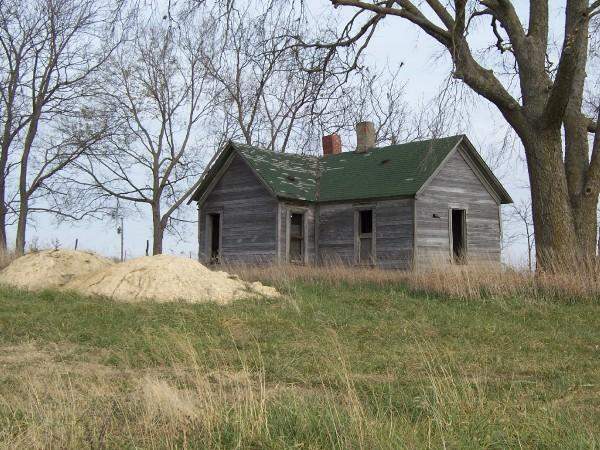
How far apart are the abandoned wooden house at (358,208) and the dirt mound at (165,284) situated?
824 centimetres

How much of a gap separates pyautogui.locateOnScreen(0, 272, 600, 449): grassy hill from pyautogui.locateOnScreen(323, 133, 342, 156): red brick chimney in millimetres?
15337

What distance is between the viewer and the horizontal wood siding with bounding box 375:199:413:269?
21.4m

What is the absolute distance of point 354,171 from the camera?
81.3 ft

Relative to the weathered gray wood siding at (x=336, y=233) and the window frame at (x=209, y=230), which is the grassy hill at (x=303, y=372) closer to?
the weathered gray wood siding at (x=336, y=233)

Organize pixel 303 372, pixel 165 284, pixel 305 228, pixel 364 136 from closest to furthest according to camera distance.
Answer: pixel 303 372 < pixel 165 284 < pixel 305 228 < pixel 364 136

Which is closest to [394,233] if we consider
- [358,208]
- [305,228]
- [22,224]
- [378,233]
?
[378,233]

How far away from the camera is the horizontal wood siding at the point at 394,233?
21391 mm

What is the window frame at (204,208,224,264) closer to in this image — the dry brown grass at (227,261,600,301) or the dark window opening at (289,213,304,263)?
the dark window opening at (289,213,304,263)

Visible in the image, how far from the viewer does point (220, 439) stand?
14.3 ft

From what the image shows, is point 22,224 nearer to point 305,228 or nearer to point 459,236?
point 305,228

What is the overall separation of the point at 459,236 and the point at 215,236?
990 cm

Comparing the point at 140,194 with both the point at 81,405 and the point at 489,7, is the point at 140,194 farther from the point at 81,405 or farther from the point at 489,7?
the point at 81,405

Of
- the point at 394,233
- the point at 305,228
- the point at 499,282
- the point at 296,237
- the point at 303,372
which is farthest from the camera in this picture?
the point at 296,237

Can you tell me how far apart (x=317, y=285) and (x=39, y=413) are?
37.0 ft
